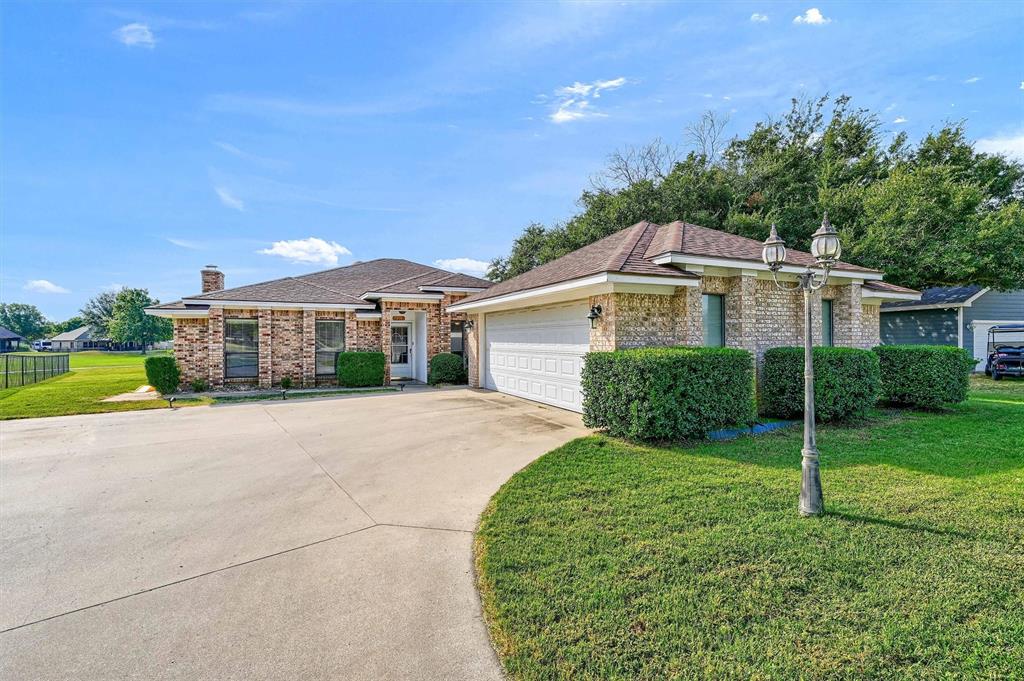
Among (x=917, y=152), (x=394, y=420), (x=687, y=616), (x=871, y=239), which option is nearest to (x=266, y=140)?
(x=394, y=420)

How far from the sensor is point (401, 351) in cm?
1803

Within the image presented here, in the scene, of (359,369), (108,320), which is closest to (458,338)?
(359,369)

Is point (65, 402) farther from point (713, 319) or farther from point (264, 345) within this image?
point (713, 319)

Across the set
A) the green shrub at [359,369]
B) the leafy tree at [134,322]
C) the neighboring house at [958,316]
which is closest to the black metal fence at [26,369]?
the green shrub at [359,369]

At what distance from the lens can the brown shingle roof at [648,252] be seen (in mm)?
9008

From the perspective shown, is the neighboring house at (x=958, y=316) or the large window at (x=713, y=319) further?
the neighboring house at (x=958, y=316)

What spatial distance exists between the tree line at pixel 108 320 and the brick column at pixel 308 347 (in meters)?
36.9

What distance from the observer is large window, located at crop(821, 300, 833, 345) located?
11.9 meters

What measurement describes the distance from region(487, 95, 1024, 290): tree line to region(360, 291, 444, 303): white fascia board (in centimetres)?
1045

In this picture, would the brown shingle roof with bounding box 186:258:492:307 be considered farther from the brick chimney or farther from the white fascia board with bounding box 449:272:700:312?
the white fascia board with bounding box 449:272:700:312

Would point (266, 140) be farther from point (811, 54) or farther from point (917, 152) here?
point (917, 152)

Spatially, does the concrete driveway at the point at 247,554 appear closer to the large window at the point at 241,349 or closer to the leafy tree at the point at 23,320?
the large window at the point at 241,349

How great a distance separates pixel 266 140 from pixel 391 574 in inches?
527

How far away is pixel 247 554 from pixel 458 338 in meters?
13.5
